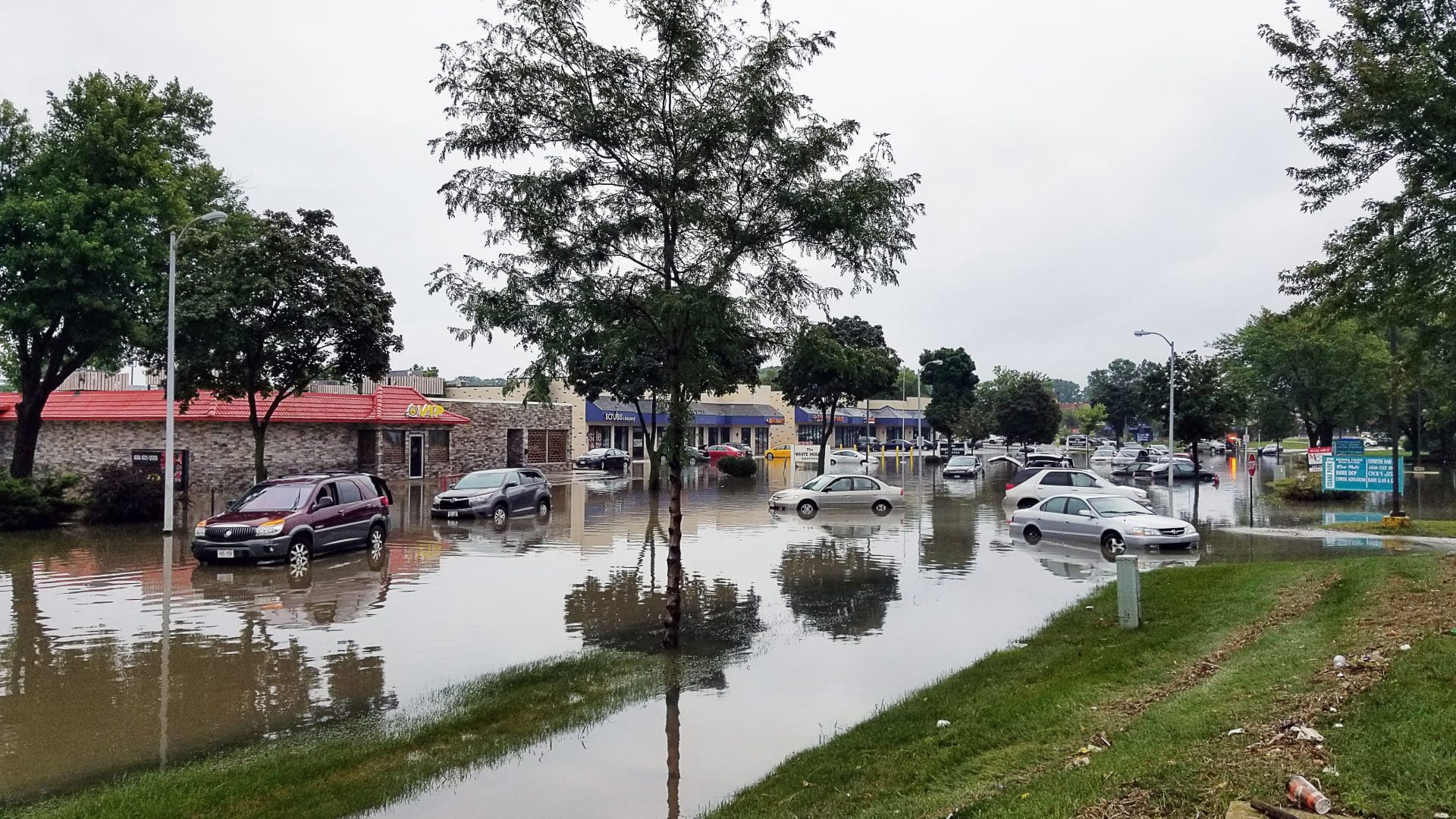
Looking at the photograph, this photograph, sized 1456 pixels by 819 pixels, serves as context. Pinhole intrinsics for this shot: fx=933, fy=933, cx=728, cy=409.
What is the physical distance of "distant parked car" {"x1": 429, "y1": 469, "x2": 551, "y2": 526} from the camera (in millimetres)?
26219

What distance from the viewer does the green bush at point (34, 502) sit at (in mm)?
22688

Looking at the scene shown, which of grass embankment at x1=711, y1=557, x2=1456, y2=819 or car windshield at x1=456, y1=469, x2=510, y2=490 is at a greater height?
car windshield at x1=456, y1=469, x2=510, y2=490

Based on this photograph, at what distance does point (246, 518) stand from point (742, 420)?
5843 centimetres

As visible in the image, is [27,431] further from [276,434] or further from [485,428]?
[485,428]

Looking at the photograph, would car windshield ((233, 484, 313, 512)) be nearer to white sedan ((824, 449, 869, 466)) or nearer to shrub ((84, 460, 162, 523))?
shrub ((84, 460, 162, 523))

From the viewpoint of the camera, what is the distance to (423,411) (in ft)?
138

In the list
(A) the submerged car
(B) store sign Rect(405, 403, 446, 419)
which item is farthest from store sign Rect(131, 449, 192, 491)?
(A) the submerged car

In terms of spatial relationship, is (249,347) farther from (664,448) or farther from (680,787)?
(680,787)

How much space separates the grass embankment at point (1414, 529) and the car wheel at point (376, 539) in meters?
22.4

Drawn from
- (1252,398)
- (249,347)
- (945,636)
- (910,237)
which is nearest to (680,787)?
(945,636)

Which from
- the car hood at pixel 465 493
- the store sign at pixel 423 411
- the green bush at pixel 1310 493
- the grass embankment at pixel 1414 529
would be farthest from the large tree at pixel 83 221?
the green bush at pixel 1310 493

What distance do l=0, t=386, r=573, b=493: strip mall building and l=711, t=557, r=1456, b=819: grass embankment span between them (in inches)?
944

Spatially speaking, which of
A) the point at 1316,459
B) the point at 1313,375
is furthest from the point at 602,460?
the point at 1313,375

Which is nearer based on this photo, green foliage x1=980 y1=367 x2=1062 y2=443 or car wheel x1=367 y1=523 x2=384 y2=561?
car wheel x1=367 y1=523 x2=384 y2=561
